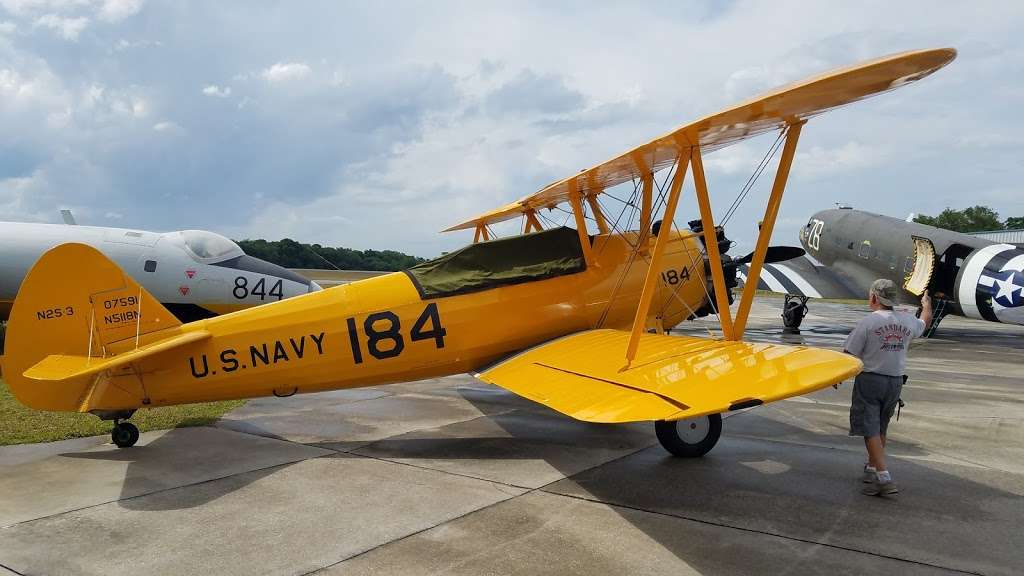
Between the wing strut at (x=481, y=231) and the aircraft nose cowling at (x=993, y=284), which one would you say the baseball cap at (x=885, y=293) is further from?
the aircraft nose cowling at (x=993, y=284)

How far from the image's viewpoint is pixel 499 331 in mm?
6703

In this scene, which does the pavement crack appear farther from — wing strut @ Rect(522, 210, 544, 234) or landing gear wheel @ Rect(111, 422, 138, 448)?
wing strut @ Rect(522, 210, 544, 234)

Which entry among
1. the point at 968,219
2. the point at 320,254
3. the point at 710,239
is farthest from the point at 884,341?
the point at 968,219

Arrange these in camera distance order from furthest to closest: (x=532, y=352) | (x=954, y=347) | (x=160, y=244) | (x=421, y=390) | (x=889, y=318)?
(x=954, y=347)
(x=160, y=244)
(x=421, y=390)
(x=532, y=352)
(x=889, y=318)

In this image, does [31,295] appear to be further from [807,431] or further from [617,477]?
[807,431]

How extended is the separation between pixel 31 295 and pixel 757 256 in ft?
20.7

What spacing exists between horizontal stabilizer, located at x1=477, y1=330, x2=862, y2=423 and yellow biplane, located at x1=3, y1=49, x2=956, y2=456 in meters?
0.02

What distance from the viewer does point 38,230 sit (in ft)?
39.9

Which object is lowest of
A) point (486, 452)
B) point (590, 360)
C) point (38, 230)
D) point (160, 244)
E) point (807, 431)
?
point (807, 431)

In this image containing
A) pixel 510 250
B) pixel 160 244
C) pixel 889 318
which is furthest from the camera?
pixel 160 244

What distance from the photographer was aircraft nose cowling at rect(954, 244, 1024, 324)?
14.4 metres

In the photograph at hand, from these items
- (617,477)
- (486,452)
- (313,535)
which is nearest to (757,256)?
(617,477)

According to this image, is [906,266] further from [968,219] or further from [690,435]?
[968,219]

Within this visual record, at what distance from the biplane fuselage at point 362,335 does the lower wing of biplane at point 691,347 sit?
329 mm
